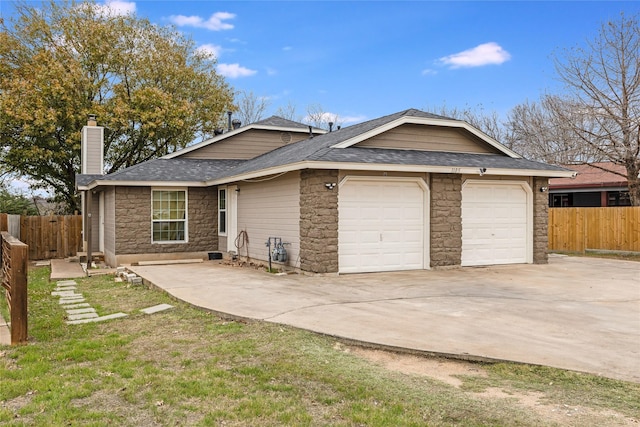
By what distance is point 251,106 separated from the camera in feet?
124

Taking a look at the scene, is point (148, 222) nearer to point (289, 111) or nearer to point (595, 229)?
point (595, 229)

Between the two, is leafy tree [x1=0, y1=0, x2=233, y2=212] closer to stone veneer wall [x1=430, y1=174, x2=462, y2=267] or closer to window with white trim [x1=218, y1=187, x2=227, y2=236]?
window with white trim [x1=218, y1=187, x2=227, y2=236]

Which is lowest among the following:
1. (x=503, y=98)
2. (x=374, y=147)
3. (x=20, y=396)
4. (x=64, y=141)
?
(x=20, y=396)

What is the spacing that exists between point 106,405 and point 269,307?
362 centimetres

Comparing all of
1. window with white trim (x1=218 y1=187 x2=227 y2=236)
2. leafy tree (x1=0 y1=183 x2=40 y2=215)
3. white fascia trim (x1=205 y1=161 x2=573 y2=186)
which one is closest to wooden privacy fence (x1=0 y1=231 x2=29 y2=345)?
white fascia trim (x1=205 y1=161 x2=573 y2=186)

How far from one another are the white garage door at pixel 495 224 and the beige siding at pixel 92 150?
1339 centimetres

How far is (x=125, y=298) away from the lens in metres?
9.05

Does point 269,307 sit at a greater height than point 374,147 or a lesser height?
lesser

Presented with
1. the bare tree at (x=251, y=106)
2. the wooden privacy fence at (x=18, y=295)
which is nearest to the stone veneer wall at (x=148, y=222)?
the wooden privacy fence at (x=18, y=295)

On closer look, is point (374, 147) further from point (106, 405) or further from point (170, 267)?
point (106, 405)

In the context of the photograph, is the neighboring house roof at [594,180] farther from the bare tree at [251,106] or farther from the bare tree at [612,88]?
the bare tree at [251,106]

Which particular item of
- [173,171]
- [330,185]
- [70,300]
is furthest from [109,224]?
[330,185]

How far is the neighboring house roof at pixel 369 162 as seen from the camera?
35.9ft

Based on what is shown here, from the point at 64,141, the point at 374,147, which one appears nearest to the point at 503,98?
the point at 374,147
